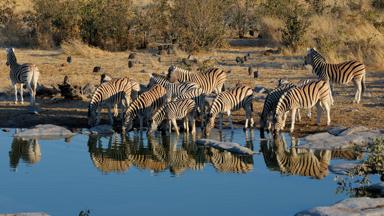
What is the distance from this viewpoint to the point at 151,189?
1384 cm

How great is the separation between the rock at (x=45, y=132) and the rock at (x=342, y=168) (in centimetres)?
663

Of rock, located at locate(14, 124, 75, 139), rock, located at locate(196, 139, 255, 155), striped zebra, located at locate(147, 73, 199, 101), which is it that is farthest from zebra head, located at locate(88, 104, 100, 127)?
rock, located at locate(196, 139, 255, 155)

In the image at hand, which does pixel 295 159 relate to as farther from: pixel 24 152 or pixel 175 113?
pixel 24 152

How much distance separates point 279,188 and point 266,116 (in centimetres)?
491

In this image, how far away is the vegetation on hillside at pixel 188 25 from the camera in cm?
3120

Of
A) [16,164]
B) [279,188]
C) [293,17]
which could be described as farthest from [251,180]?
[293,17]

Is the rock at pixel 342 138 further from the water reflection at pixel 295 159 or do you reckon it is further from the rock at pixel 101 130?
the rock at pixel 101 130

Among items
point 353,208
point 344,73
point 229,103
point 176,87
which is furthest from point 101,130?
point 353,208

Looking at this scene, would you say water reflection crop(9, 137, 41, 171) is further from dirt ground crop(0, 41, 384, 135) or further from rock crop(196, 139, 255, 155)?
rock crop(196, 139, 255, 155)

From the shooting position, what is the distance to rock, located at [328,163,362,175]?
14.8m

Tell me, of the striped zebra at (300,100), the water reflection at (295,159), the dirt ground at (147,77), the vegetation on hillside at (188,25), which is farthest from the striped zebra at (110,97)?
the vegetation on hillside at (188,25)

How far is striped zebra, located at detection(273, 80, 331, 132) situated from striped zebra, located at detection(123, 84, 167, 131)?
Answer: 2.89 metres

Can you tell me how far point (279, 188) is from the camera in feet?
45.7

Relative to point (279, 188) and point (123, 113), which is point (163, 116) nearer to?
point (123, 113)
